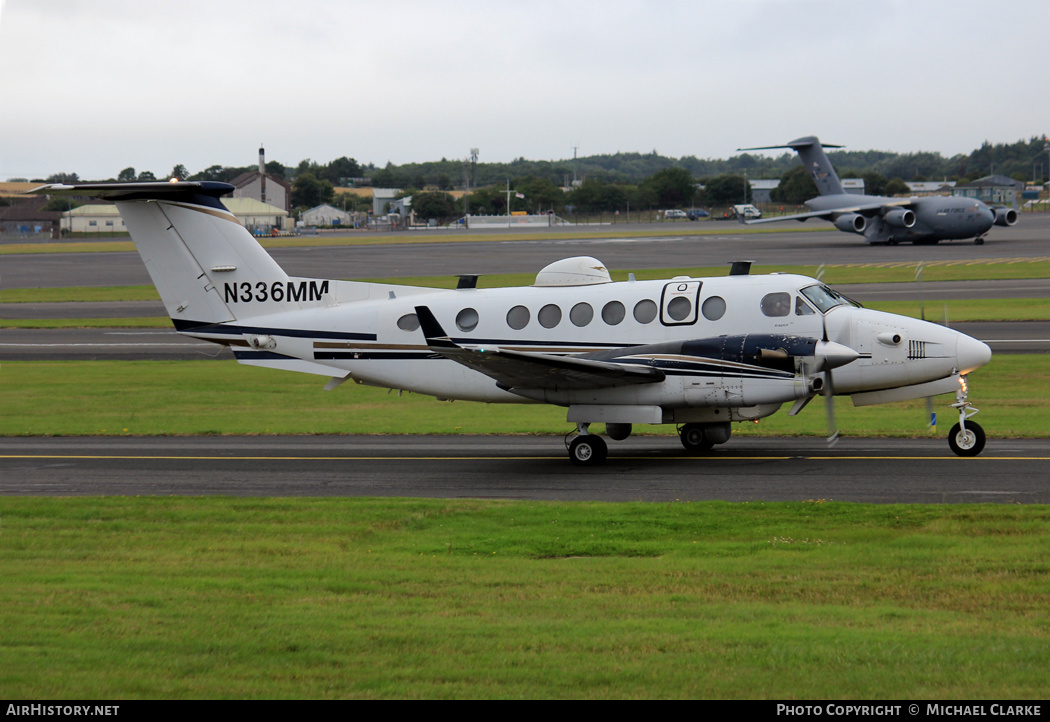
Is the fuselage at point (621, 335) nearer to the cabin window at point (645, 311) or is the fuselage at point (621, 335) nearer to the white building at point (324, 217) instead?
the cabin window at point (645, 311)

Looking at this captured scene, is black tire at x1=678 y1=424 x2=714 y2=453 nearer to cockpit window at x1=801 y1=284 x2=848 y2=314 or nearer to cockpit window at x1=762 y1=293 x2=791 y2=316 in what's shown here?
cockpit window at x1=762 y1=293 x2=791 y2=316

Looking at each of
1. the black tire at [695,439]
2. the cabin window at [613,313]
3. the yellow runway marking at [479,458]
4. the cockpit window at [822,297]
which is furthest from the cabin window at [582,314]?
the cockpit window at [822,297]

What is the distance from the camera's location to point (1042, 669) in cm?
763

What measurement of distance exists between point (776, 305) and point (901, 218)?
6433cm

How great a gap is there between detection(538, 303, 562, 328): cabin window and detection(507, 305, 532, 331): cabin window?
0.88 ft

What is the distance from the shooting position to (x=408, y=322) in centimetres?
2008

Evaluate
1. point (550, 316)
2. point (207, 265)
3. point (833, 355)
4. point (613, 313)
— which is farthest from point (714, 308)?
point (207, 265)

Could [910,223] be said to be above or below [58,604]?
above

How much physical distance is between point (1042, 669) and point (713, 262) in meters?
63.2

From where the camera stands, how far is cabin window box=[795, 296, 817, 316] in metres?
17.8

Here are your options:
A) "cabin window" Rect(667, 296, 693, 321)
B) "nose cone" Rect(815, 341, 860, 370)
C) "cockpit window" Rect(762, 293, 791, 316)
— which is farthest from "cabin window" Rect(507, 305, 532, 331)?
"nose cone" Rect(815, 341, 860, 370)

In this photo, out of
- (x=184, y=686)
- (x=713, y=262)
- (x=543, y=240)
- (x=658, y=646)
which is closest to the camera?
(x=184, y=686)

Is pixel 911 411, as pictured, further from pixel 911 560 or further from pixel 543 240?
pixel 543 240

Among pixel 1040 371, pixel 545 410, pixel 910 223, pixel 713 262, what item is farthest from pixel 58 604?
pixel 910 223
